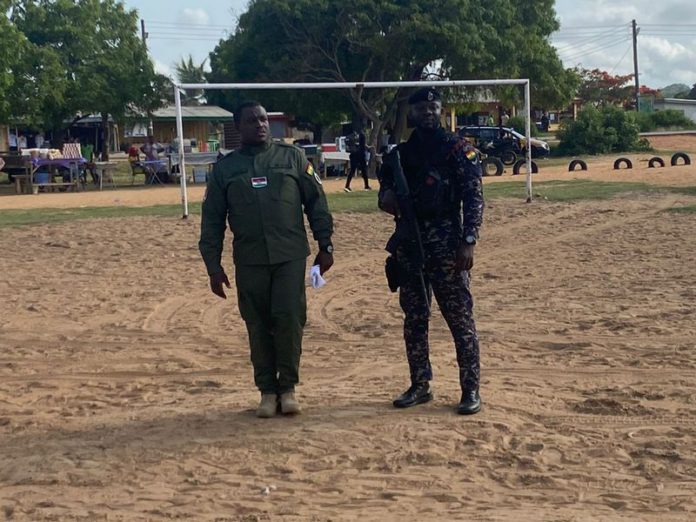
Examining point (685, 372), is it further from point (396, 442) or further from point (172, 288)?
point (172, 288)

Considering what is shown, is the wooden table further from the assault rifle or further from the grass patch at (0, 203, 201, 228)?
the assault rifle

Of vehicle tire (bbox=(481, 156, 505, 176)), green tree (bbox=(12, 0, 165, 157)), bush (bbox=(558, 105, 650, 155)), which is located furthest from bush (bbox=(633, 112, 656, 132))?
green tree (bbox=(12, 0, 165, 157))

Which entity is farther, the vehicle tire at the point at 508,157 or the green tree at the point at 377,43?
the vehicle tire at the point at 508,157

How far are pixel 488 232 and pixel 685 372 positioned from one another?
868cm

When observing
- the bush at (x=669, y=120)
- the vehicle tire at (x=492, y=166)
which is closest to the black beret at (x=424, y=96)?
the vehicle tire at (x=492, y=166)

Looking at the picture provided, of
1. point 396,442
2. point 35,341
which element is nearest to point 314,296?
point 35,341

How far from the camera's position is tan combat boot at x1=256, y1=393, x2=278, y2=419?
18.0 feet

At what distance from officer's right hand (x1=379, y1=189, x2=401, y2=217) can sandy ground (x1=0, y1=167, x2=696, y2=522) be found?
1184 millimetres

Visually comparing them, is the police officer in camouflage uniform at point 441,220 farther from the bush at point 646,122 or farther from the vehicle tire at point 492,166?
the bush at point 646,122

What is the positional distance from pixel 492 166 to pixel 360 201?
13.5m

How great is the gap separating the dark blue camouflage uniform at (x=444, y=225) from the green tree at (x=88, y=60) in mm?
32404

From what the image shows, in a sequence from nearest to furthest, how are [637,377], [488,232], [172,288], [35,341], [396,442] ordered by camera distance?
[396,442] < [637,377] < [35,341] < [172,288] < [488,232]

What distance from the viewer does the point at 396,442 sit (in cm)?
493

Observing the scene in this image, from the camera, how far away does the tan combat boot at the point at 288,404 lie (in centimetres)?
547
